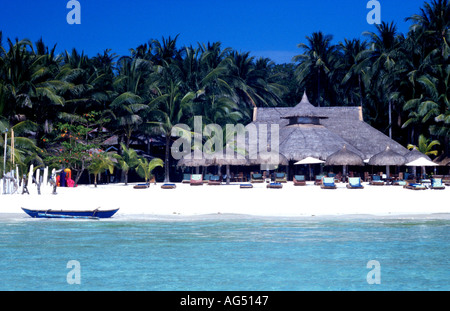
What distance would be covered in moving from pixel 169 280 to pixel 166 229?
5.69 metres

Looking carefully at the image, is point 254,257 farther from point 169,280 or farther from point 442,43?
point 442,43

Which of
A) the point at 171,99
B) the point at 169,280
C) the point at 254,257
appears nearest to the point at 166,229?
the point at 254,257

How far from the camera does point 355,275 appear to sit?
40.7 feet

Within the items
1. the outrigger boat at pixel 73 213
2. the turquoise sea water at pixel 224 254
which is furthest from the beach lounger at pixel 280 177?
the outrigger boat at pixel 73 213

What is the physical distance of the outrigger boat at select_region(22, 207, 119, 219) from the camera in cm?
1886

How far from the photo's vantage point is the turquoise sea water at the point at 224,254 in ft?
39.0

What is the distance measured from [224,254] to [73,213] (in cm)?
646

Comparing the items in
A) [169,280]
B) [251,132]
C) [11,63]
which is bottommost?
[169,280]

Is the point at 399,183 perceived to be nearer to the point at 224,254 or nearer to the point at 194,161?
the point at 194,161

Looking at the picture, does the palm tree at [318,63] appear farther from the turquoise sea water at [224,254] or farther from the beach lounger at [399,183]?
the turquoise sea water at [224,254]

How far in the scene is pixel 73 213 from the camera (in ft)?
62.2

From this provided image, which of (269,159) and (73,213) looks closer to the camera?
(73,213)

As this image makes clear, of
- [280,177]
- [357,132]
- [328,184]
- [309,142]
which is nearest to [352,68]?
[357,132]

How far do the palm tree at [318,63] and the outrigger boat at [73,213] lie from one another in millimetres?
36299
